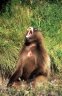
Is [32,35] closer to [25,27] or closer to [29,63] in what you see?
[29,63]

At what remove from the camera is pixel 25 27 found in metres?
15.8

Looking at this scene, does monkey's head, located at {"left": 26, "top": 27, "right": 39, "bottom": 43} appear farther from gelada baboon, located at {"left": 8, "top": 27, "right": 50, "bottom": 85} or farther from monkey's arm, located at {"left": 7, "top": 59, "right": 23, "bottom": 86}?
monkey's arm, located at {"left": 7, "top": 59, "right": 23, "bottom": 86}

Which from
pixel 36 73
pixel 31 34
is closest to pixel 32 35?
pixel 31 34

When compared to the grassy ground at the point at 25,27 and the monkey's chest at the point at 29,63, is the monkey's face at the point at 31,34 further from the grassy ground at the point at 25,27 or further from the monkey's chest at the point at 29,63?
the grassy ground at the point at 25,27

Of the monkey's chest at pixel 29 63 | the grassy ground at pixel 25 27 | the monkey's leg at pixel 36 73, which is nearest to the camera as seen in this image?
the monkey's leg at pixel 36 73

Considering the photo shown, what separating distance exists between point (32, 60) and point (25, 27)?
167 inches

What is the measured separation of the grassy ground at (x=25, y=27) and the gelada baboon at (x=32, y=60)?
2.02 meters

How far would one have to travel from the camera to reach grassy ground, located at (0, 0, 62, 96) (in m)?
14.1

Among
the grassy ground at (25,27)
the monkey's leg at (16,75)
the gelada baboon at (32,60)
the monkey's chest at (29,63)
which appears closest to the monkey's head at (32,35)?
the gelada baboon at (32,60)

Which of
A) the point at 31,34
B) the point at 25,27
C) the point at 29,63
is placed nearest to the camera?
the point at 29,63

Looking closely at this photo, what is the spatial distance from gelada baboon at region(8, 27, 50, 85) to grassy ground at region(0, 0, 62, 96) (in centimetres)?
202

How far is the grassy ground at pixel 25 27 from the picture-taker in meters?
14.1

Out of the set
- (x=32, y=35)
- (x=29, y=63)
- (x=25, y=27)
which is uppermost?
(x=32, y=35)

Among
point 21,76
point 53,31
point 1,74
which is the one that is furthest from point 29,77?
point 53,31
